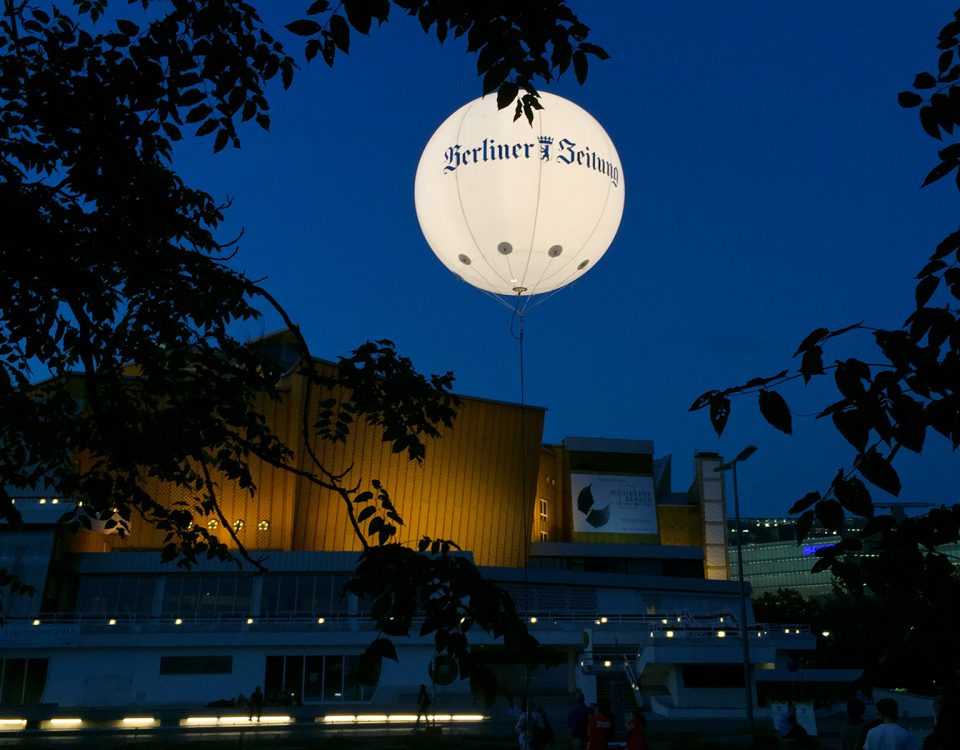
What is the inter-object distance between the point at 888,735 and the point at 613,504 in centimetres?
5331

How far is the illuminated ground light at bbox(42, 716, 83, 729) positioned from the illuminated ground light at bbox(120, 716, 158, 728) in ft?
5.63

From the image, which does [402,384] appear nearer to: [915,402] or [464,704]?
[915,402]

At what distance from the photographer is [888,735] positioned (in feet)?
26.2

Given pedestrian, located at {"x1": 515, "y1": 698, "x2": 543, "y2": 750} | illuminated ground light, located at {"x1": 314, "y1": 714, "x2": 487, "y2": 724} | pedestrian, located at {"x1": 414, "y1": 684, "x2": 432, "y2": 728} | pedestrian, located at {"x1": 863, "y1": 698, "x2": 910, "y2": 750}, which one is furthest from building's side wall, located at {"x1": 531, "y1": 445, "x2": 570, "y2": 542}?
pedestrian, located at {"x1": 863, "y1": 698, "x2": 910, "y2": 750}

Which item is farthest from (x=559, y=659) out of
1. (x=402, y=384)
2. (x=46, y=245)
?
(x=46, y=245)

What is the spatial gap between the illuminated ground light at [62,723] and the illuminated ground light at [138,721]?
5.63 feet

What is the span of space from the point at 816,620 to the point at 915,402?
8312 cm

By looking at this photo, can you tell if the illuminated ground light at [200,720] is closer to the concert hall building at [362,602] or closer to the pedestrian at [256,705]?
the concert hall building at [362,602]

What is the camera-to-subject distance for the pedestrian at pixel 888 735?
7.94 meters

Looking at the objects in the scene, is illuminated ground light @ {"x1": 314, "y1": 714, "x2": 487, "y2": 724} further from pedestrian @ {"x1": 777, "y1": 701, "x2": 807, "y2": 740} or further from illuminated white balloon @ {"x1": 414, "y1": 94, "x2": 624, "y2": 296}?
illuminated white balloon @ {"x1": 414, "y1": 94, "x2": 624, "y2": 296}

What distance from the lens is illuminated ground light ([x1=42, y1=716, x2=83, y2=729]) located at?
109 feet

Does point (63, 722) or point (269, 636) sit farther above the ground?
point (269, 636)

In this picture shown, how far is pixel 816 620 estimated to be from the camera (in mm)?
78688

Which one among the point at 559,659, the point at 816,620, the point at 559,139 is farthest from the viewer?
the point at 816,620
